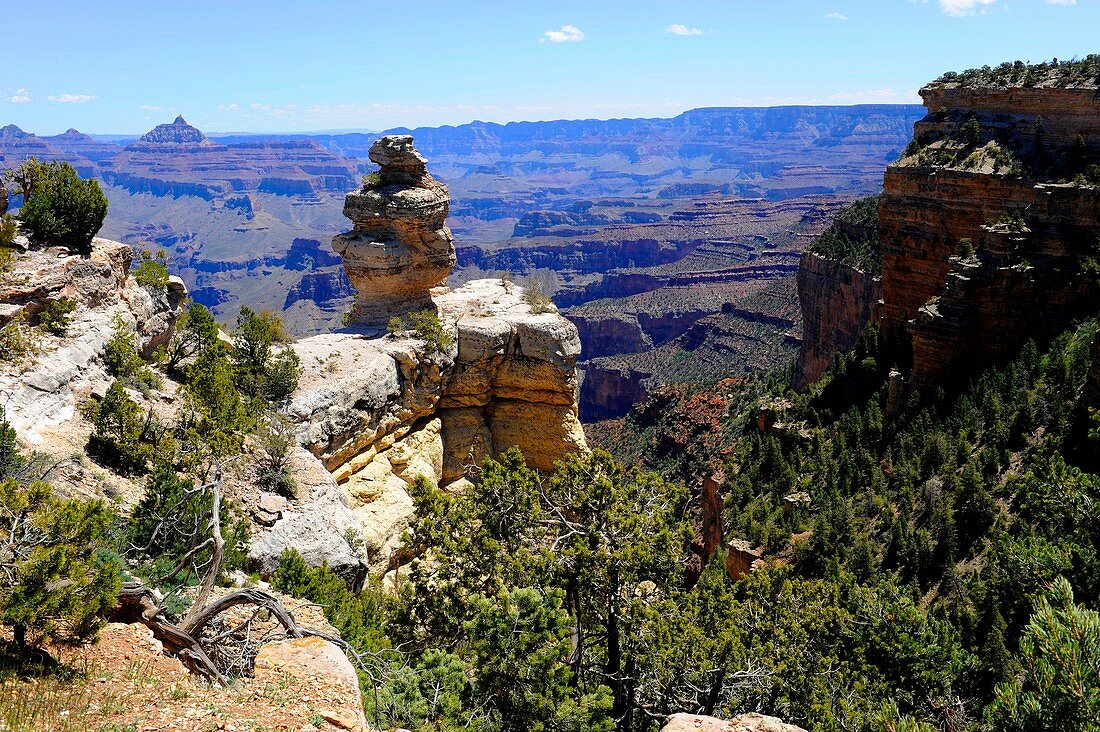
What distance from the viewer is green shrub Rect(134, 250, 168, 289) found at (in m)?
20.4

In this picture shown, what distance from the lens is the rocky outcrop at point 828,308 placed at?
51797 mm

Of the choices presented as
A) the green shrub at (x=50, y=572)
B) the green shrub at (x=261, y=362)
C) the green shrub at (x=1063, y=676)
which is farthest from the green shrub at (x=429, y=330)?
the green shrub at (x=1063, y=676)

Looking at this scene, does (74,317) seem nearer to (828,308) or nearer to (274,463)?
(274,463)

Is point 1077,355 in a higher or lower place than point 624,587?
higher

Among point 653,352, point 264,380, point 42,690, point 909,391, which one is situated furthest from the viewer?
point 653,352

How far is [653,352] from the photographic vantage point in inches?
4190

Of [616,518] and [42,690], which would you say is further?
[616,518]

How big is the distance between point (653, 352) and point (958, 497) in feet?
279

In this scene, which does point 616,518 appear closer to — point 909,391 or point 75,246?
point 75,246

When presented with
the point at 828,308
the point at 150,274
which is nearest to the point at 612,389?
the point at 828,308

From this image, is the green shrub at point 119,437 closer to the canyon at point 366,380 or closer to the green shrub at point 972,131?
the canyon at point 366,380

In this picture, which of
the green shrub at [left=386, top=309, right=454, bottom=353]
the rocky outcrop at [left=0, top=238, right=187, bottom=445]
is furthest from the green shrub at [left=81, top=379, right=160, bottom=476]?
the green shrub at [left=386, top=309, right=454, bottom=353]

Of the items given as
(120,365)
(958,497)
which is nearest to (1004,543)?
(958,497)

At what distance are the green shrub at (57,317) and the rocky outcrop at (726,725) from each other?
15.6m
